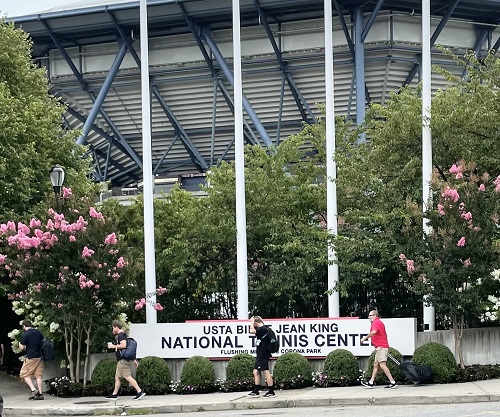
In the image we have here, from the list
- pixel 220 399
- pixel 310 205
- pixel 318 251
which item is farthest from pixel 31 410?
pixel 310 205

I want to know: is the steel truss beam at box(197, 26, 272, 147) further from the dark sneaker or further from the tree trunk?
the dark sneaker

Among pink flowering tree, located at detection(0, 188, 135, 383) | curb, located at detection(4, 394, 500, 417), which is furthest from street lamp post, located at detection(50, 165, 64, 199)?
curb, located at detection(4, 394, 500, 417)

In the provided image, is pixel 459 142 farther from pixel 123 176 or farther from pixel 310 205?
pixel 123 176

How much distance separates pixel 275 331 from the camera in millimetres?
25859

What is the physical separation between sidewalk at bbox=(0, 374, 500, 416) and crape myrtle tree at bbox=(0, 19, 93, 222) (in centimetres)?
661

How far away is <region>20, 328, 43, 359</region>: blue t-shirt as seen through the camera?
24.6m

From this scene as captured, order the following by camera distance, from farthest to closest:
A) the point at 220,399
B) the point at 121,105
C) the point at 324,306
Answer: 1. the point at 121,105
2. the point at 324,306
3. the point at 220,399

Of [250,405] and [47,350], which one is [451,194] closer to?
[250,405]

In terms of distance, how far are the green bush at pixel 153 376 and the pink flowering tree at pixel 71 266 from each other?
Result: 1.39 meters

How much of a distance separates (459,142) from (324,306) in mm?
5898

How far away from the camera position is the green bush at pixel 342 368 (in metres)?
24.3

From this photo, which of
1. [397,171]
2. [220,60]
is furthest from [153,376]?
[220,60]

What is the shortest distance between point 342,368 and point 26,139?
11.7 m

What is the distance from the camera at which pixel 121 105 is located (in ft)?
198
